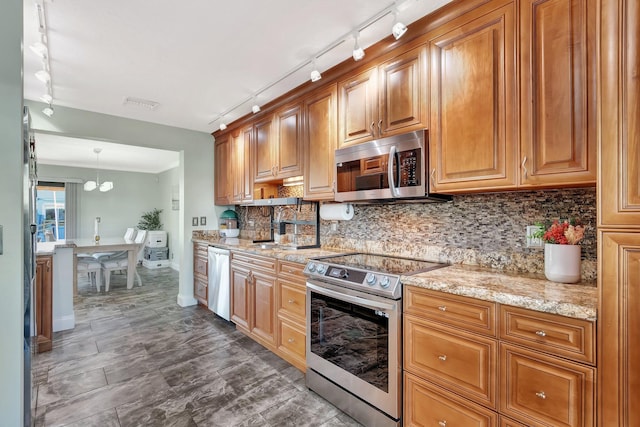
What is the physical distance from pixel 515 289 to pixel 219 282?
A: 3096mm

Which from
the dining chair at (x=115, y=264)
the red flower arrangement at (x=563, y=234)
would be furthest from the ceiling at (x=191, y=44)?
the dining chair at (x=115, y=264)

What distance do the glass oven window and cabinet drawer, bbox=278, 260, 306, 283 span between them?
227mm

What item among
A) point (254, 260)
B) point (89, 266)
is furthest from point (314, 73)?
point (89, 266)

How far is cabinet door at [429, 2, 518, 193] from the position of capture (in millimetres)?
1562

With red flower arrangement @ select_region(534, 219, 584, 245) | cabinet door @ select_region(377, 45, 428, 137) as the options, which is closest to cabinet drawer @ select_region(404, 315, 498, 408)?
red flower arrangement @ select_region(534, 219, 584, 245)

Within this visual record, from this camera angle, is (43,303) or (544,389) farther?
(43,303)

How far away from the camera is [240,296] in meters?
3.21

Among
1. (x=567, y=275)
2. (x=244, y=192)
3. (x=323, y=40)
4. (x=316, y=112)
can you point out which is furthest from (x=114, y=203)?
(x=567, y=275)

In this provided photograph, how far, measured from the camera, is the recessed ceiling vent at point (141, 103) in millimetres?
3188

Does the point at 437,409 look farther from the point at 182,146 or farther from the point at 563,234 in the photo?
the point at 182,146

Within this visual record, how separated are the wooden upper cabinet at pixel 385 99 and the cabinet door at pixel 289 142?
0.59m

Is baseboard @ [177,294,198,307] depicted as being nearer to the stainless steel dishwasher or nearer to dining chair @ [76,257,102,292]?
the stainless steel dishwasher

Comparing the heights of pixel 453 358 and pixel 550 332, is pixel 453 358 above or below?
below

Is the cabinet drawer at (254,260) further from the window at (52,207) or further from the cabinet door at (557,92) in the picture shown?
the window at (52,207)
